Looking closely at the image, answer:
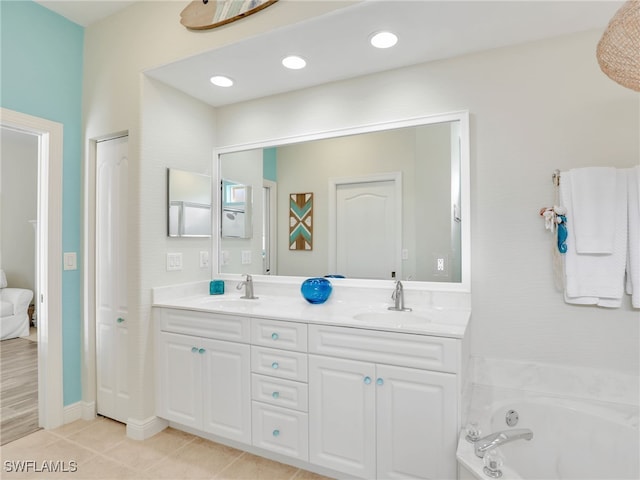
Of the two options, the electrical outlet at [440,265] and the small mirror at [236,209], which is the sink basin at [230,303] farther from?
the electrical outlet at [440,265]

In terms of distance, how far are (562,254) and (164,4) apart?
2792 millimetres

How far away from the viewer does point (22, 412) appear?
2.51 meters

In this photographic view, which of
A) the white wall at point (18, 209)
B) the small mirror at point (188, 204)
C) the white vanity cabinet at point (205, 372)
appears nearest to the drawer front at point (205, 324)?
the white vanity cabinet at point (205, 372)

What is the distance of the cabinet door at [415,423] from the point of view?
1.52 meters

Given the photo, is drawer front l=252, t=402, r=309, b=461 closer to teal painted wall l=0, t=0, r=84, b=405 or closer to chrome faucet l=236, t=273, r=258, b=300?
chrome faucet l=236, t=273, r=258, b=300

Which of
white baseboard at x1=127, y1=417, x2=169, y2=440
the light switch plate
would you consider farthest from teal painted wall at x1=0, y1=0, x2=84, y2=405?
white baseboard at x1=127, y1=417, x2=169, y2=440

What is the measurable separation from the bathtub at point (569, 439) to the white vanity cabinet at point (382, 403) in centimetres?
15

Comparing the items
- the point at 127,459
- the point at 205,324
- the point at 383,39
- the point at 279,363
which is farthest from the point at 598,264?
the point at 127,459

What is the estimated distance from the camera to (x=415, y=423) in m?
1.58

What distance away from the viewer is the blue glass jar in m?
2.21

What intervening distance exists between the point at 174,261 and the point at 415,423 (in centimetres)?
186

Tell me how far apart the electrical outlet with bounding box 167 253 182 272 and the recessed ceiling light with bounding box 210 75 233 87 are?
1241 millimetres

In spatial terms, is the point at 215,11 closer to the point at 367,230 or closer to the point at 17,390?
the point at 367,230

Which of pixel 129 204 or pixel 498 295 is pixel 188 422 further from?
pixel 498 295
